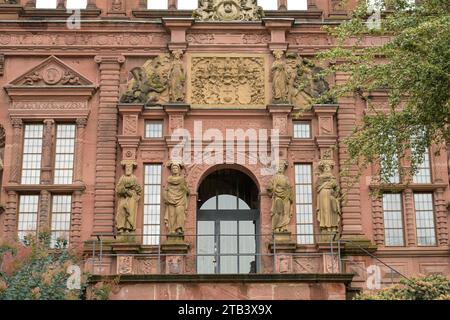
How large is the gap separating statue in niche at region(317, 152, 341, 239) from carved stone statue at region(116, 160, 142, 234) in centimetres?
663

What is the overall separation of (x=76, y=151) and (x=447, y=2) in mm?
14986

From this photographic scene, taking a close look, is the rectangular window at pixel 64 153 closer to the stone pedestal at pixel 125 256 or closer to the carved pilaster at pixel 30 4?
the stone pedestal at pixel 125 256

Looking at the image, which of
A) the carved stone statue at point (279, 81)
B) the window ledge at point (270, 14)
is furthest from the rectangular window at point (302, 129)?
the window ledge at point (270, 14)

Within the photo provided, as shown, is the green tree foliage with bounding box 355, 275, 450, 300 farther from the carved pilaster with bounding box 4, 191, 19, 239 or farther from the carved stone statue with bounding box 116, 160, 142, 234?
the carved pilaster with bounding box 4, 191, 19, 239

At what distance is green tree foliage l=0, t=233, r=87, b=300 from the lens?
20.2m

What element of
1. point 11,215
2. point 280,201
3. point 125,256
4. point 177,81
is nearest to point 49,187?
point 11,215

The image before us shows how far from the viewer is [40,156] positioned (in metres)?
29.9

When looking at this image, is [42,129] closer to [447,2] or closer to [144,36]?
[144,36]

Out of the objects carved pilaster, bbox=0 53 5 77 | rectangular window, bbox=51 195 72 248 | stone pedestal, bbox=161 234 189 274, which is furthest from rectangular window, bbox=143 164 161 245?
carved pilaster, bbox=0 53 5 77

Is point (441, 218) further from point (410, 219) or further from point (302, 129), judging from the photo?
point (302, 129)

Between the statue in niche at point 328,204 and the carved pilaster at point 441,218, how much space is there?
12.4ft

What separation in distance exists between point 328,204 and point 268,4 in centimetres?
895
